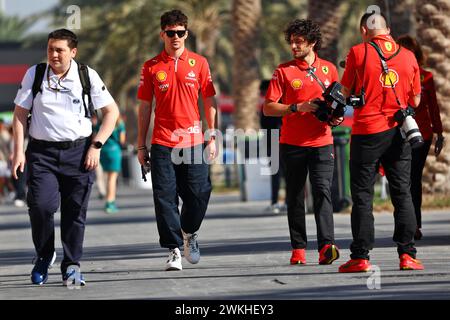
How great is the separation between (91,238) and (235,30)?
18.7m

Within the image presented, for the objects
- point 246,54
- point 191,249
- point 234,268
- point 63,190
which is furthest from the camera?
point 246,54

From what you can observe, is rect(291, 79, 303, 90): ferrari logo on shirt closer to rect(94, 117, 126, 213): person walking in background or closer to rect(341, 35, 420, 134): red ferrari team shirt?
rect(341, 35, 420, 134): red ferrari team shirt

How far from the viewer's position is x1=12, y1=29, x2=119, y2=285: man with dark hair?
9977 mm

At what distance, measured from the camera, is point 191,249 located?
11359mm

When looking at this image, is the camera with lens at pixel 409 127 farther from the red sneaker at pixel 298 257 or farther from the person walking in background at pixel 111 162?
the person walking in background at pixel 111 162

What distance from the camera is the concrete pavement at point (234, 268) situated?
29.4ft

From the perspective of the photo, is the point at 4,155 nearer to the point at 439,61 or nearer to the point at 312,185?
the point at 439,61

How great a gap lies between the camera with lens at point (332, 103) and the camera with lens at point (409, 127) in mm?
461

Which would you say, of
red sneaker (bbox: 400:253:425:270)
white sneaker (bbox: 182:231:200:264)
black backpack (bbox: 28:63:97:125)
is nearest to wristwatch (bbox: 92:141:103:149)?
black backpack (bbox: 28:63:97:125)

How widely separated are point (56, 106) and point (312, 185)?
2302 millimetres

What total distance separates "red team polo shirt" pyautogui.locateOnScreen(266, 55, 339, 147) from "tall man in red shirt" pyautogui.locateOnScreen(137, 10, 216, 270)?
645 mm

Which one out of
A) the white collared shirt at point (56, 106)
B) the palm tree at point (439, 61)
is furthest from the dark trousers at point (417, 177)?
the palm tree at point (439, 61)

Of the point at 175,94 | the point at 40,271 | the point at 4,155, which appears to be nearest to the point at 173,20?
the point at 175,94

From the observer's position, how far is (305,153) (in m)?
11.0
